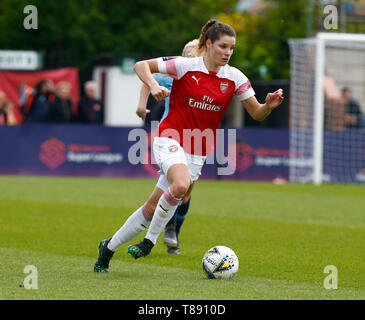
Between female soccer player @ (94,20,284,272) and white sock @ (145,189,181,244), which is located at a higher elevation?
female soccer player @ (94,20,284,272)

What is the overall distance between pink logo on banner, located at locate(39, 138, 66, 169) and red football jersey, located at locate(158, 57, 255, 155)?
1340cm

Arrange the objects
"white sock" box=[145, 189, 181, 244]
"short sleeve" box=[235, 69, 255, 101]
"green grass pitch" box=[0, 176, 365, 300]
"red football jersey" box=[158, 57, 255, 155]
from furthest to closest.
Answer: "short sleeve" box=[235, 69, 255, 101], "red football jersey" box=[158, 57, 255, 155], "white sock" box=[145, 189, 181, 244], "green grass pitch" box=[0, 176, 365, 300]

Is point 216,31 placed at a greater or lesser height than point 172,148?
greater

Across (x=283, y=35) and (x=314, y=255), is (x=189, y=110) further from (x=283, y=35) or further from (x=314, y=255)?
(x=283, y=35)

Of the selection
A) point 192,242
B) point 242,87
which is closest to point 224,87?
point 242,87

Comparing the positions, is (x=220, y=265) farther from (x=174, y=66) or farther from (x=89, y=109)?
(x=89, y=109)

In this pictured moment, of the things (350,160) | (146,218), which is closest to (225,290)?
(146,218)

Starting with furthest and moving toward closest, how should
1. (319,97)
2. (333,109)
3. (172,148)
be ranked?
(333,109) < (319,97) < (172,148)

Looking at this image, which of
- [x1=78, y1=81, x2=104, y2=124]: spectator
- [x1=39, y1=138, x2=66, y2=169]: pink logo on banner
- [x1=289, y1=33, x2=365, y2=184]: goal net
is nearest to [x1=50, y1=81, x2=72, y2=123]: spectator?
[x1=78, y1=81, x2=104, y2=124]: spectator

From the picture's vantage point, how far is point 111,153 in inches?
871

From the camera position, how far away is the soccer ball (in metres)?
7.78

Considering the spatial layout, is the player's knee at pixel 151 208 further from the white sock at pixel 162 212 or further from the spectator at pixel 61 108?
the spectator at pixel 61 108

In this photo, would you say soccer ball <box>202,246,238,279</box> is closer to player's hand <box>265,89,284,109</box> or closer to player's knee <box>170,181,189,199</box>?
player's knee <box>170,181,189,199</box>

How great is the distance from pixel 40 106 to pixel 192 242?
40.5 feet
